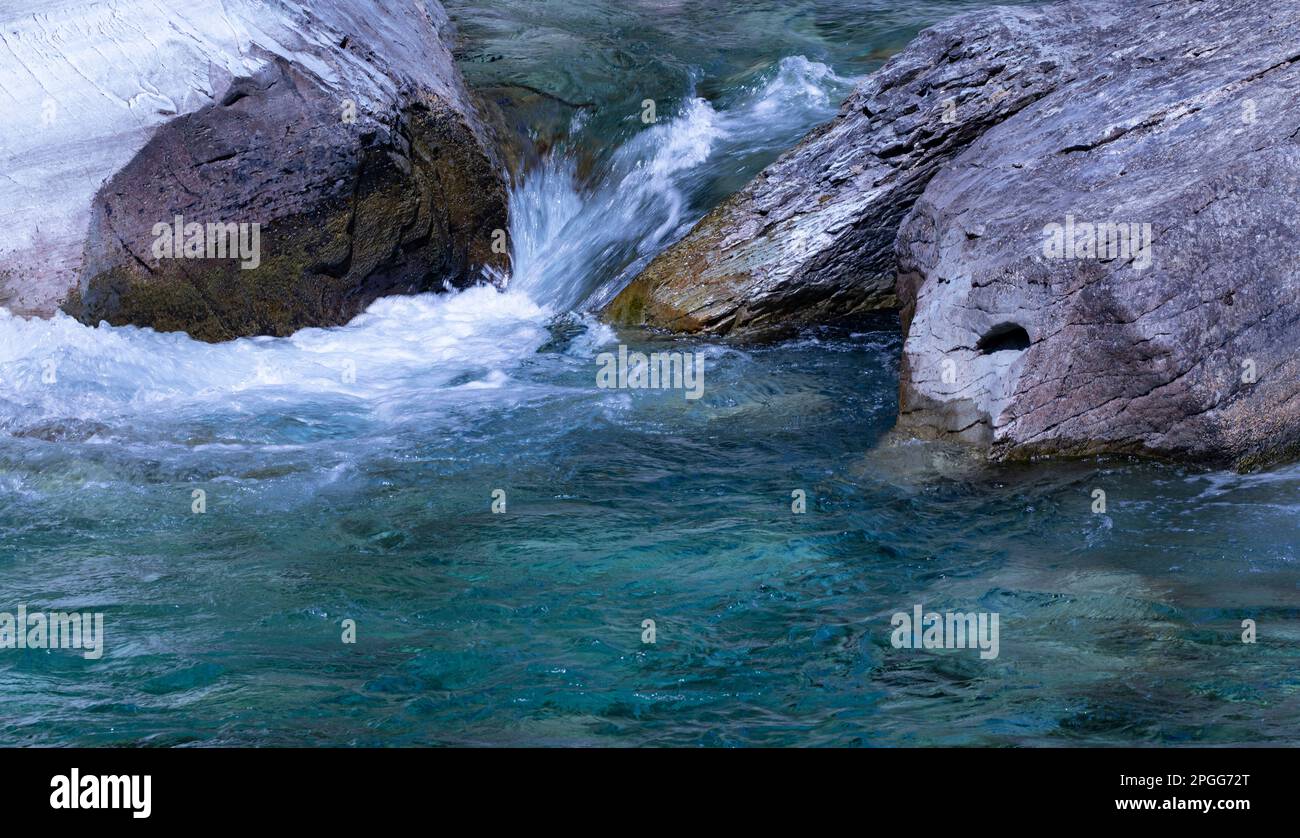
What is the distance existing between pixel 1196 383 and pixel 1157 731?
2.62 metres

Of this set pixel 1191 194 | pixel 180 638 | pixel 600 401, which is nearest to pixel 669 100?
pixel 600 401

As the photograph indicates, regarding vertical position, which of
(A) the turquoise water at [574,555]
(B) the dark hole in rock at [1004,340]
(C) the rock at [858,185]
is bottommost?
(A) the turquoise water at [574,555]

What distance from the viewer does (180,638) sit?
4.71 metres

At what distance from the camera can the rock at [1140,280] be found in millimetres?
6000

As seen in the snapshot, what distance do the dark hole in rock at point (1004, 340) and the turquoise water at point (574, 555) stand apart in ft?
2.12

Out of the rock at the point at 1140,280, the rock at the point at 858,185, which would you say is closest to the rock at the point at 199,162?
the rock at the point at 858,185

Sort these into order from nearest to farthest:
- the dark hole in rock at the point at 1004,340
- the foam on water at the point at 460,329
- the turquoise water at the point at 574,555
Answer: the turquoise water at the point at 574,555 → the dark hole in rock at the point at 1004,340 → the foam on water at the point at 460,329

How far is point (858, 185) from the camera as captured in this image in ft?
27.8

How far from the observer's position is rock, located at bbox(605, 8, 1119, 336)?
8203 mm

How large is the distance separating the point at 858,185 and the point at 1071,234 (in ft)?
7.72

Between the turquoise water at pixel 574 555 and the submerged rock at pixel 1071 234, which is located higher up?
the submerged rock at pixel 1071 234

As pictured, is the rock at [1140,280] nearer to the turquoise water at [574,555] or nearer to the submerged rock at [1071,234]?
the submerged rock at [1071,234]

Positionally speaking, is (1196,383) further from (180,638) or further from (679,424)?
(180,638)

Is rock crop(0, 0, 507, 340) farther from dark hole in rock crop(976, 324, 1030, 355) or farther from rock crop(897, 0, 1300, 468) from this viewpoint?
dark hole in rock crop(976, 324, 1030, 355)
